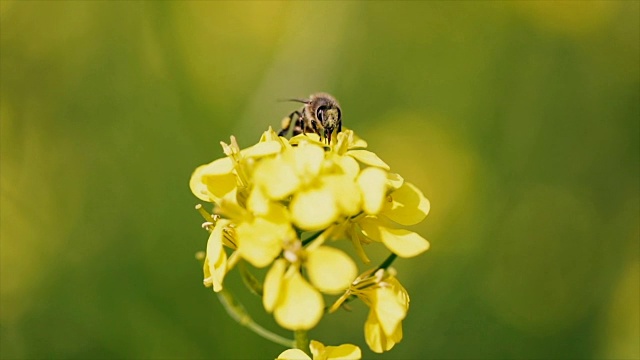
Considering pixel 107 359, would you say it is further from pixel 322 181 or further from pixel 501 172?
pixel 501 172

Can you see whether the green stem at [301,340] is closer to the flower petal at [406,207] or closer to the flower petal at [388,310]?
the flower petal at [388,310]

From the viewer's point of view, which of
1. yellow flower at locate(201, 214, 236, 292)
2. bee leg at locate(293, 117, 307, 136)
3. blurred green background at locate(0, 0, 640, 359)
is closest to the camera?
yellow flower at locate(201, 214, 236, 292)

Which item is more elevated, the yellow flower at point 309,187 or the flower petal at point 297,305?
the yellow flower at point 309,187

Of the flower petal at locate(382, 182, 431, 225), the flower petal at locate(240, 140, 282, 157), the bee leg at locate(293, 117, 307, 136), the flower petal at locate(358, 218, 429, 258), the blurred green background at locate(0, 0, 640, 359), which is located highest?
the flower petal at locate(240, 140, 282, 157)

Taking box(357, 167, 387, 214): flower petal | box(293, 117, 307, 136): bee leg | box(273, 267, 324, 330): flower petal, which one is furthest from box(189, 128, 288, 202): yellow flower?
box(293, 117, 307, 136): bee leg

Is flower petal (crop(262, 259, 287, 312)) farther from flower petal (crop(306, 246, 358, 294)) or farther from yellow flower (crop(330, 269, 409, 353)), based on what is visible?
yellow flower (crop(330, 269, 409, 353))

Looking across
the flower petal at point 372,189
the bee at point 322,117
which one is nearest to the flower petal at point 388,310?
the flower petal at point 372,189
